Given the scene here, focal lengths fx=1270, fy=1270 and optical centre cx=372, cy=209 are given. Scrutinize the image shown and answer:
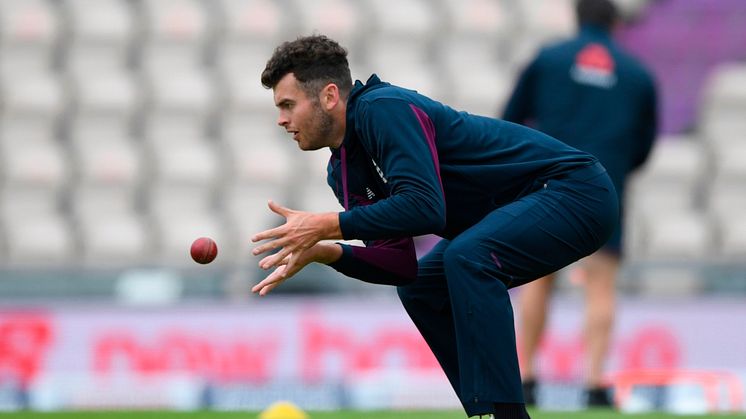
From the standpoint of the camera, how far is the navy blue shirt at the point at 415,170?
14.2 feet

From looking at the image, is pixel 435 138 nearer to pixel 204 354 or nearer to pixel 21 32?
pixel 204 354

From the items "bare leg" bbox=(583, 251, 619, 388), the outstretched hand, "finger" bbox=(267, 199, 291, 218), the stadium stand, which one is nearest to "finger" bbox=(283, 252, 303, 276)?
the outstretched hand

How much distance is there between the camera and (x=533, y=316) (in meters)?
7.27

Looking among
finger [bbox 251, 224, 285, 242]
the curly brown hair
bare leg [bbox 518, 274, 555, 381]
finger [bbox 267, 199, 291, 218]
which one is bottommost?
bare leg [bbox 518, 274, 555, 381]

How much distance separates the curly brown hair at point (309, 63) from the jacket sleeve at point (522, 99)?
287cm

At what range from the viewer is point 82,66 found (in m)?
14.0

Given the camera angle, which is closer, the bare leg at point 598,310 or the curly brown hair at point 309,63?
the curly brown hair at point 309,63

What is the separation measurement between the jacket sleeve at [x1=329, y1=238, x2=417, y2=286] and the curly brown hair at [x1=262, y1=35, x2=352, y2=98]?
1.95 ft

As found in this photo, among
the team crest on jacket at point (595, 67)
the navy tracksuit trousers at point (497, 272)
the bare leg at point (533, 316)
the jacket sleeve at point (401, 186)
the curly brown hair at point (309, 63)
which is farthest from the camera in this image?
the team crest on jacket at point (595, 67)

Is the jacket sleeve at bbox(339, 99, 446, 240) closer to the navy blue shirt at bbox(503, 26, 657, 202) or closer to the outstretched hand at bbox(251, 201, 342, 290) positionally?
the outstretched hand at bbox(251, 201, 342, 290)

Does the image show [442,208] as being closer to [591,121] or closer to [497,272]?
[497,272]

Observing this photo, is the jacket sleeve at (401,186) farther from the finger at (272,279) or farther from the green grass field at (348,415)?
the green grass field at (348,415)

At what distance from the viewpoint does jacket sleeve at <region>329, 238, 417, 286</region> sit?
470cm

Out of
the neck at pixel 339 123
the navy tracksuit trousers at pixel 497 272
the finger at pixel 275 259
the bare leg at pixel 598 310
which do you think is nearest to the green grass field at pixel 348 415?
the bare leg at pixel 598 310
